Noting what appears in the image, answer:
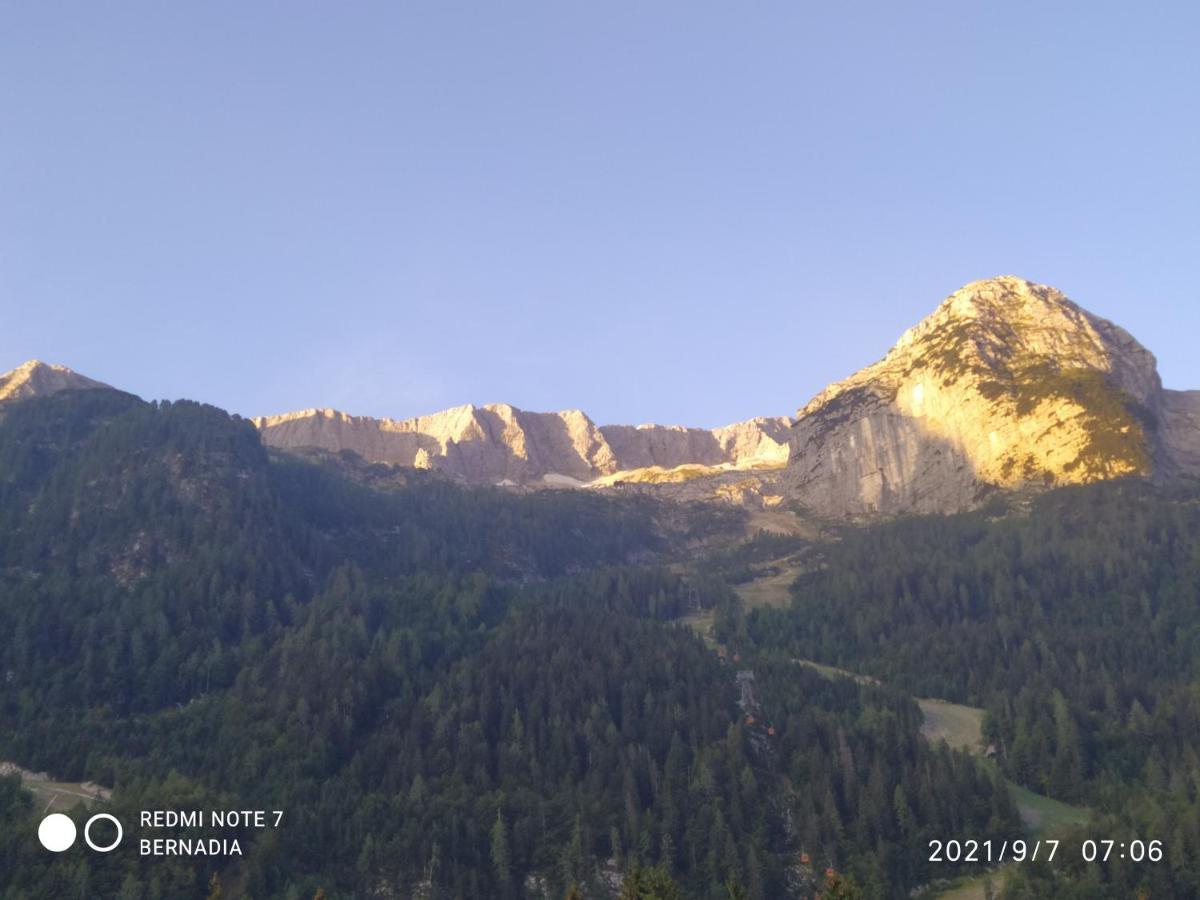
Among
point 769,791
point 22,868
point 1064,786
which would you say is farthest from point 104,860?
point 1064,786

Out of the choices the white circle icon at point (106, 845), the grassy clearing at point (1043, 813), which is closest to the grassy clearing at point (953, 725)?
the grassy clearing at point (1043, 813)

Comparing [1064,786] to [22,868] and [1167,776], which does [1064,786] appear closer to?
[1167,776]

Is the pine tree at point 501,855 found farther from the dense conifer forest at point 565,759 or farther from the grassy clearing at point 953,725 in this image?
the grassy clearing at point 953,725

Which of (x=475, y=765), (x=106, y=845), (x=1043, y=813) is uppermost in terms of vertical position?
(x=106, y=845)

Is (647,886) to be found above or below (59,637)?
below

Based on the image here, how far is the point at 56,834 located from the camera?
116m

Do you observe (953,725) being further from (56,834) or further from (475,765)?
(56,834)

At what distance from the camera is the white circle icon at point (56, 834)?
114500 millimetres

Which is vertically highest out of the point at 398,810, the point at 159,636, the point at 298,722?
the point at 159,636

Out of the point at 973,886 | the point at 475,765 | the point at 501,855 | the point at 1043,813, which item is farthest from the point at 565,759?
the point at 1043,813

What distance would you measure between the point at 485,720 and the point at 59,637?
83.2 metres

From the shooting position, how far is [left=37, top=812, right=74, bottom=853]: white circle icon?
11450 cm

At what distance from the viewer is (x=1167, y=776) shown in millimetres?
146750

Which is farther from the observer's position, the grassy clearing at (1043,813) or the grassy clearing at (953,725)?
the grassy clearing at (953,725)
